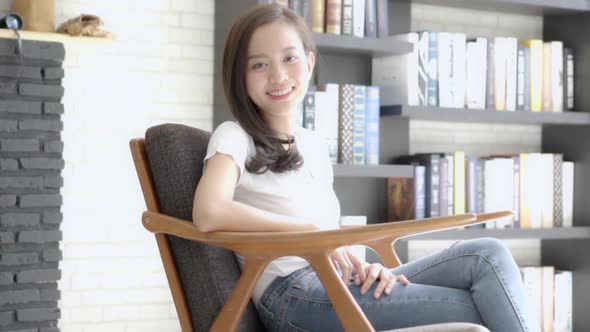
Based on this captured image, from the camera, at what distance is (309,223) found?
2039 mm

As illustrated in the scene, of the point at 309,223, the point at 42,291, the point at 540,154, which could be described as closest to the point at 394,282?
the point at 309,223

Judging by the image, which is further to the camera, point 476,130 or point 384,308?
point 476,130

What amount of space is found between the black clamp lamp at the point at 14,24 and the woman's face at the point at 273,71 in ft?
4.55

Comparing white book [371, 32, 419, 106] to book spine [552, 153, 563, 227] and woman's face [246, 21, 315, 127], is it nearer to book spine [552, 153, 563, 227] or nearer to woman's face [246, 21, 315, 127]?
book spine [552, 153, 563, 227]

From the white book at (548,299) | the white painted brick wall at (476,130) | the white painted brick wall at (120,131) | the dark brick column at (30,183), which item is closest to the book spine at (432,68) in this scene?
the white painted brick wall at (476,130)

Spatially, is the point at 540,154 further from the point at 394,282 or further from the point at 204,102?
the point at 394,282

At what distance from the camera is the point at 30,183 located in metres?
3.36

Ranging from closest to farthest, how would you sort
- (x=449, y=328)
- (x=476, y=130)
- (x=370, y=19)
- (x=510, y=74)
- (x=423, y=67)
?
(x=449, y=328)
(x=370, y=19)
(x=423, y=67)
(x=510, y=74)
(x=476, y=130)

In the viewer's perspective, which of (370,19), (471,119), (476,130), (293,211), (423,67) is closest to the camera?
(293,211)

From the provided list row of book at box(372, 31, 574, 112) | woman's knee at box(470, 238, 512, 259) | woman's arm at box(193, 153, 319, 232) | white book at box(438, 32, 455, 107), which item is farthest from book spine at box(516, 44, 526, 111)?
woman's arm at box(193, 153, 319, 232)

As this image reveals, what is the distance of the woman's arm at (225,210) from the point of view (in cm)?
198

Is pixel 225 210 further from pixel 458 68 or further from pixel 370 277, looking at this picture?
pixel 458 68

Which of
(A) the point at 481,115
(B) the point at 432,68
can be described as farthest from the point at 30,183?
(A) the point at 481,115

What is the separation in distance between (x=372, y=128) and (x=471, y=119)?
532 mm
